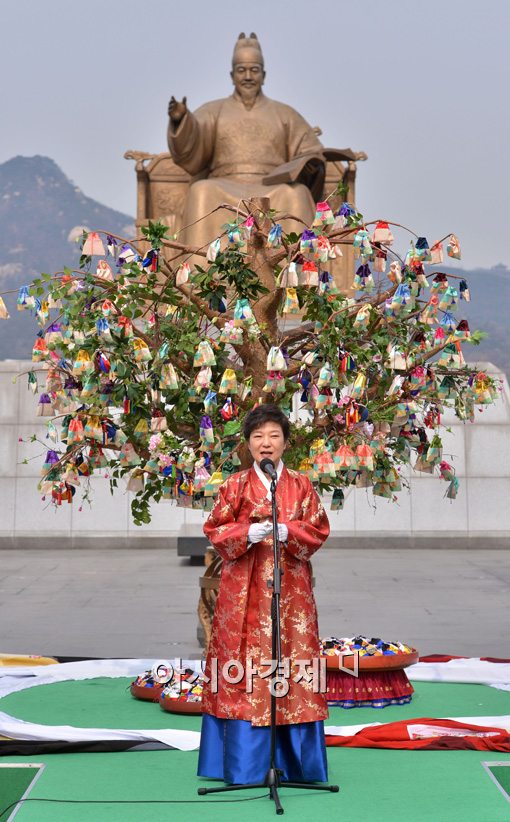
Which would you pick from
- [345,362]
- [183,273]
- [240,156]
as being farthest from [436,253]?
[240,156]

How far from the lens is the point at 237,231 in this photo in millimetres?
5094

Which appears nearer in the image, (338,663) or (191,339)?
(191,339)

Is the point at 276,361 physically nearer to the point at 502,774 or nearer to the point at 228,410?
the point at 228,410

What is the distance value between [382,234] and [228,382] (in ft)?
3.15

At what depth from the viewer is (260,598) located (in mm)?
4172

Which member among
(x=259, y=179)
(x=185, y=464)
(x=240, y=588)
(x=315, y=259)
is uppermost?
(x=259, y=179)

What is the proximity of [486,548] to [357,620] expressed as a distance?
5945 millimetres

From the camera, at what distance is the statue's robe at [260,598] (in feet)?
13.4

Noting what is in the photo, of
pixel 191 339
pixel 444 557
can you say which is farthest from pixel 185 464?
pixel 444 557

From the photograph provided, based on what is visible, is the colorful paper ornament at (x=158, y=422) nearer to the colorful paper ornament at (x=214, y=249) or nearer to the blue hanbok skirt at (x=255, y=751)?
the colorful paper ornament at (x=214, y=249)

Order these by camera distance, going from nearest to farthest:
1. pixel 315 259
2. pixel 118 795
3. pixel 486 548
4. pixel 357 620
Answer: pixel 118 795 → pixel 315 259 → pixel 357 620 → pixel 486 548

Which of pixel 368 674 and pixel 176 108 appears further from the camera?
pixel 176 108

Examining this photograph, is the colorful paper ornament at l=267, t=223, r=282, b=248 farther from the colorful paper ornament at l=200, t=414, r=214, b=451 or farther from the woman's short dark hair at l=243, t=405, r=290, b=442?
the woman's short dark hair at l=243, t=405, r=290, b=442

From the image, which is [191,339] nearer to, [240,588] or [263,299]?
[263,299]
